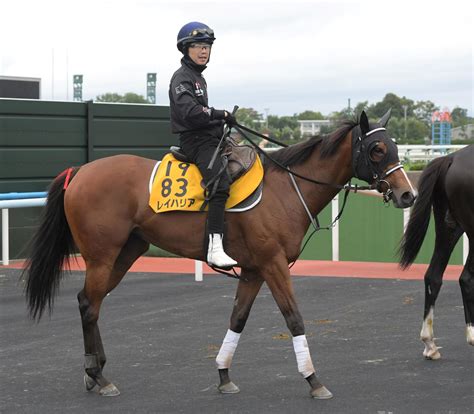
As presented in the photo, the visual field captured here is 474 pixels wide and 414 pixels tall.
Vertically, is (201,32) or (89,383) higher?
(201,32)

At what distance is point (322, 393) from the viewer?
6.10 metres

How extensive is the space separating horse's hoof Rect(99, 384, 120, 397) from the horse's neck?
1913 millimetres

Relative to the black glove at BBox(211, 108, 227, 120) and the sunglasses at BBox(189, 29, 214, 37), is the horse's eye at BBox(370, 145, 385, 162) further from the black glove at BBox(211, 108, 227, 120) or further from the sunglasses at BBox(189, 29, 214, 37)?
the sunglasses at BBox(189, 29, 214, 37)

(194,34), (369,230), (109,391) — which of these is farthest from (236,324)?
(369,230)

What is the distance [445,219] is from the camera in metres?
7.96

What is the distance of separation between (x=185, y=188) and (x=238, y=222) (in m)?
0.47

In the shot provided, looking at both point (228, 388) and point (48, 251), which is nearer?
point (228, 388)

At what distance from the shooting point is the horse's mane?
21.4ft

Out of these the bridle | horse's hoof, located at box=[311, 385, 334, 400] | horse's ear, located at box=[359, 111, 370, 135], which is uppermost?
horse's ear, located at box=[359, 111, 370, 135]

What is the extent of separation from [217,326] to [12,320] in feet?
7.23

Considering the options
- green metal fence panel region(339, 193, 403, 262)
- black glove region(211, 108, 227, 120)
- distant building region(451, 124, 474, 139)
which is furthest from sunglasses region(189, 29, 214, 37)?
distant building region(451, 124, 474, 139)

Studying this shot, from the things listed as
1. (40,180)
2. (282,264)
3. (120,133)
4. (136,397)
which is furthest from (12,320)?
(120,133)

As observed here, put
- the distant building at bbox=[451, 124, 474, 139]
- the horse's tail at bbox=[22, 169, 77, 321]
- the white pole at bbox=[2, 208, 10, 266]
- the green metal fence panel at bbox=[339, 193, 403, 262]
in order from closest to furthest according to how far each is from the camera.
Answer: the horse's tail at bbox=[22, 169, 77, 321] → the white pole at bbox=[2, 208, 10, 266] → the green metal fence panel at bbox=[339, 193, 403, 262] → the distant building at bbox=[451, 124, 474, 139]

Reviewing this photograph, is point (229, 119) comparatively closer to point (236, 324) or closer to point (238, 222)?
point (238, 222)
